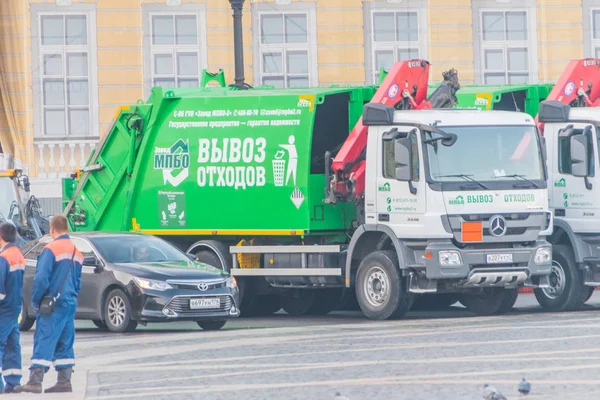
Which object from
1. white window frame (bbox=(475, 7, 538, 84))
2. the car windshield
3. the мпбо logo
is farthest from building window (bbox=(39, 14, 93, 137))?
the car windshield

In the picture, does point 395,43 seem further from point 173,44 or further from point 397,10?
point 173,44

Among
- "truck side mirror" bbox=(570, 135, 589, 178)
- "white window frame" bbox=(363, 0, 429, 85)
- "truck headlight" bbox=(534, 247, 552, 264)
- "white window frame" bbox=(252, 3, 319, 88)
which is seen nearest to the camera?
"truck headlight" bbox=(534, 247, 552, 264)

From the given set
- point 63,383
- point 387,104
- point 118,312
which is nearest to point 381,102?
point 387,104

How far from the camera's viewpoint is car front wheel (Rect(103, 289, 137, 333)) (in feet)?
66.2

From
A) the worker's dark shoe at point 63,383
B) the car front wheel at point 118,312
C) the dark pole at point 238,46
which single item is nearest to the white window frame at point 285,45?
the dark pole at point 238,46

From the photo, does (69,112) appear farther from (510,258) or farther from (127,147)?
(510,258)

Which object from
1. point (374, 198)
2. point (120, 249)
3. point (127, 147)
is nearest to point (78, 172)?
point (127, 147)

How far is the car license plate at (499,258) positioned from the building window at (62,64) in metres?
16.5

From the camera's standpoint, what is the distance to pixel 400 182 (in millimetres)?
20797

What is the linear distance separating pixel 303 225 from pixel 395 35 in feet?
50.0

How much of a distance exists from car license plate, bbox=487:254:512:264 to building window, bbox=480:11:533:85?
16.2 metres

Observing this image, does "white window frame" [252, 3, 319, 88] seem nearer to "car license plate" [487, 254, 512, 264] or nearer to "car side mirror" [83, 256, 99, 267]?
"car side mirror" [83, 256, 99, 267]

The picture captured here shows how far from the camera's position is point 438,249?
808 inches

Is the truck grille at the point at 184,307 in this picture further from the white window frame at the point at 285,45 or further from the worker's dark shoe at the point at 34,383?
the white window frame at the point at 285,45
